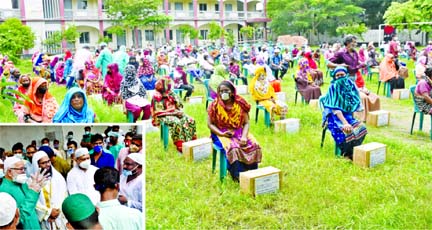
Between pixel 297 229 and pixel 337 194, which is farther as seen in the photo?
pixel 337 194

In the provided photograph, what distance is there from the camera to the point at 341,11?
3083 cm

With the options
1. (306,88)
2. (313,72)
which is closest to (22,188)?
(306,88)

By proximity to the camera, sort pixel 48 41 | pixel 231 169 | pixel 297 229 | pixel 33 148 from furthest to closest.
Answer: pixel 48 41 → pixel 231 169 → pixel 297 229 → pixel 33 148

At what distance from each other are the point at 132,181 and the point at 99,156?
0.19 metres

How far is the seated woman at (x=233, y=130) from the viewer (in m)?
4.88

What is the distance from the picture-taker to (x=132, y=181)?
2271 mm

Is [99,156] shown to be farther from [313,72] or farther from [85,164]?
[313,72]

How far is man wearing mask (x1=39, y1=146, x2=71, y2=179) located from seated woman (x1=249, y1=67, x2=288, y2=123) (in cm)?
546

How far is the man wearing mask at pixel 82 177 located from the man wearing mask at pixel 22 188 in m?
0.12

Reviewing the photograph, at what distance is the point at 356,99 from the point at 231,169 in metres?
1.75

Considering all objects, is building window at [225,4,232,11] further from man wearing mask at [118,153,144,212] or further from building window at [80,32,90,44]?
man wearing mask at [118,153,144,212]

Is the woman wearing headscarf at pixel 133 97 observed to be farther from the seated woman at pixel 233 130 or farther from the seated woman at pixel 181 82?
the seated woman at pixel 181 82

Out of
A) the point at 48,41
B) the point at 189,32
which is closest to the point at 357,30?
the point at 189,32

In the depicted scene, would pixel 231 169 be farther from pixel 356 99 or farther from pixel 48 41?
pixel 48 41
